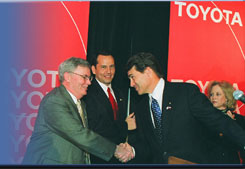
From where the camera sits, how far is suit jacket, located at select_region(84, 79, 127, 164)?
324 cm

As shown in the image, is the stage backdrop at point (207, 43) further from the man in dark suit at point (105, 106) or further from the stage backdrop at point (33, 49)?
the stage backdrop at point (33, 49)

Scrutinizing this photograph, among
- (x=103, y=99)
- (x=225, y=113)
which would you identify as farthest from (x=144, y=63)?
(x=225, y=113)

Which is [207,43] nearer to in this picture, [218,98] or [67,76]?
[218,98]

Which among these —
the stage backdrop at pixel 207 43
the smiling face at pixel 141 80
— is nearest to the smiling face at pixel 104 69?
the smiling face at pixel 141 80

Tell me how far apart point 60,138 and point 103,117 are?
84 centimetres

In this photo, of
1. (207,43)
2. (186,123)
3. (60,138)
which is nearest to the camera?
(60,138)

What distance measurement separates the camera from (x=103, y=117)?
129 inches

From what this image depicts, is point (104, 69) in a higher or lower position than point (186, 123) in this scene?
higher

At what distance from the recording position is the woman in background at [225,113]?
11.7 ft

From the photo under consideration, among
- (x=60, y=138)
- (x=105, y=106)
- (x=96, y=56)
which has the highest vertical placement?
(x=96, y=56)

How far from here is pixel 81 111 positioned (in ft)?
9.29

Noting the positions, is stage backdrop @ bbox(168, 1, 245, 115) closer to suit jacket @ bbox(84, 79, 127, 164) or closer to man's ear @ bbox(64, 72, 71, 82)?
suit jacket @ bbox(84, 79, 127, 164)

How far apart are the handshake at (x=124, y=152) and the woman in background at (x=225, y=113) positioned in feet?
3.36

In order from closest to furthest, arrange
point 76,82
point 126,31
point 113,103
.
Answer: point 76,82, point 113,103, point 126,31
